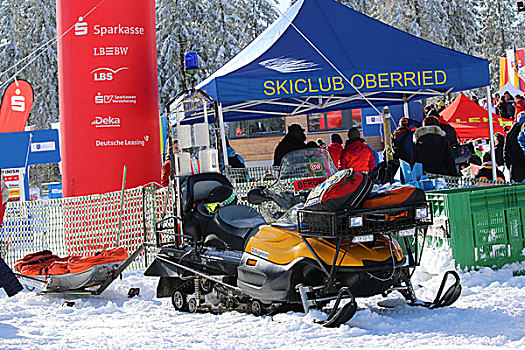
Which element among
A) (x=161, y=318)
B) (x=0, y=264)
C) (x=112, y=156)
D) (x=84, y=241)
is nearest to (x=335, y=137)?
(x=112, y=156)

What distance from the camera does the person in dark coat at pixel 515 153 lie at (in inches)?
352

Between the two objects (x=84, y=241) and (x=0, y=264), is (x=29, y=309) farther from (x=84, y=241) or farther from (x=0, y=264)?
(x=84, y=241)

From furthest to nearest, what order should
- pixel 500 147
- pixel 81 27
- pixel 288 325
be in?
1. pixel 500 147
2. pixel 81 27
3. pixel 288 325

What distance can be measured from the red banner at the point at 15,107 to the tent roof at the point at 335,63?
23.2 ft

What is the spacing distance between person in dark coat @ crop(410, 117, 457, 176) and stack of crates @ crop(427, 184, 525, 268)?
80.0 inches

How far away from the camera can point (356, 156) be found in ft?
30.6

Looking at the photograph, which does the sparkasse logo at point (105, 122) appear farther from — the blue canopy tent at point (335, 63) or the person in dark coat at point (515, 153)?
the person in dark coat at point (515, 153)

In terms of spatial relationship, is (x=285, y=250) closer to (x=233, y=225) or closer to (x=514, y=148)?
(x=233, y=225)

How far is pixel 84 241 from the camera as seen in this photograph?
9.20m

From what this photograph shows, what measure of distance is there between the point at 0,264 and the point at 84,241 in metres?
3.93

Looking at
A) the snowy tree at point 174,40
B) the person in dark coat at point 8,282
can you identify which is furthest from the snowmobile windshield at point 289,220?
the snowy tree at point 174,40

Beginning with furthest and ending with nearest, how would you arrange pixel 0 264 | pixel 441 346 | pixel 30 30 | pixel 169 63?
pixel 30 30 < pixel 169 63 < pixel 0 264 < pixel 441 346

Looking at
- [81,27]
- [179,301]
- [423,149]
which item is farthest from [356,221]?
[81,27]

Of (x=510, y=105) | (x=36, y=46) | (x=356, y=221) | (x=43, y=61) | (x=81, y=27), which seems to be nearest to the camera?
(x=356, y=221)
